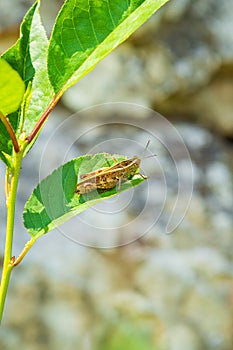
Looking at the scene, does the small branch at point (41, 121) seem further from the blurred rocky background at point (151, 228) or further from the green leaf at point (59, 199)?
the blurred rocky background at point (151, 228)

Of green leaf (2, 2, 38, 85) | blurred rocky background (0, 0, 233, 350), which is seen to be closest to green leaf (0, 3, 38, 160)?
green leaf (2, 2, 38, 85)

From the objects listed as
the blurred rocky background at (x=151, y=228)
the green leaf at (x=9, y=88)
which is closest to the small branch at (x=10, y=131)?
the green leaf at (x=9, y=88)

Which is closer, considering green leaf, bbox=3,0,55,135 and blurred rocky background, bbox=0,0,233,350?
green leaf, bbox=3,0,55,135

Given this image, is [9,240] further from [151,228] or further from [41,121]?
[151,228]

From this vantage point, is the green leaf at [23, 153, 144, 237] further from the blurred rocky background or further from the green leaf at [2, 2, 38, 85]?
the blurred rocky background

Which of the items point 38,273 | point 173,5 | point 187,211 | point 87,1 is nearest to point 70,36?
point 87,1

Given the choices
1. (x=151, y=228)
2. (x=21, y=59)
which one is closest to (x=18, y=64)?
(x=21, y=59)
